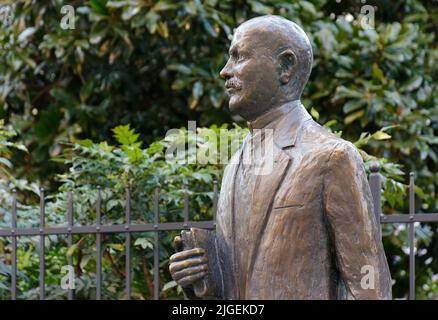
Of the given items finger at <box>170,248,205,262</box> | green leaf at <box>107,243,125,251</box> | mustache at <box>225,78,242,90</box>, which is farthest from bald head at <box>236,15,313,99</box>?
green leaf at <box>107,243,125,251</box>

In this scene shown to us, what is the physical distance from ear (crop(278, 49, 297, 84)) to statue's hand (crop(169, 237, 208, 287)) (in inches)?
27.3

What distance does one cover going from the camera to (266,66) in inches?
153

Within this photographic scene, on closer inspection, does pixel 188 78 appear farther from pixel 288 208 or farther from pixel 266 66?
pixel 288 208

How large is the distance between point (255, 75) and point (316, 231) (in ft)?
2.00

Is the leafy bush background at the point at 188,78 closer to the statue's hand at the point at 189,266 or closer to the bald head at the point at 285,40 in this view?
the statue's hand at the point at 189,266

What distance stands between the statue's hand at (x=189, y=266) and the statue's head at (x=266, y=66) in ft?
1.78

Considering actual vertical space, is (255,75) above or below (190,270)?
above

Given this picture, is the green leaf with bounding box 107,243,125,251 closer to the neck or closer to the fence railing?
the fence railing

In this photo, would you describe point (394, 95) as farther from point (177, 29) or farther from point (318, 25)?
point (177, 29)

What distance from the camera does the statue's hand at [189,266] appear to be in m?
3.82

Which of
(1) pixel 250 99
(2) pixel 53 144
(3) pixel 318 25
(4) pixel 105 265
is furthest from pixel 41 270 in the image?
(3) pixel 318 25

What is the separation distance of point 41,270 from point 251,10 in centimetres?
342

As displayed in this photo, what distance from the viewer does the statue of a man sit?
3725mm

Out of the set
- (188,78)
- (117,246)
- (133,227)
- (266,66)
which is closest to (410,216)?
(133,227)
